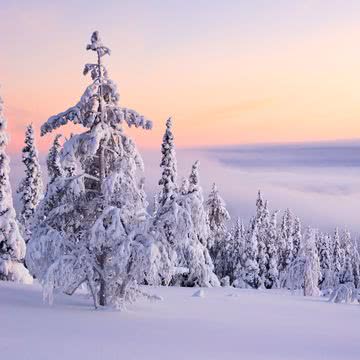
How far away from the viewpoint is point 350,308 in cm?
2505

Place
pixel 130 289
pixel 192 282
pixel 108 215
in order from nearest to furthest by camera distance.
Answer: pixel 108 215 < pixel 130 289 < pixel 192 282

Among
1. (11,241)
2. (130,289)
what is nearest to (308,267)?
(11,241)

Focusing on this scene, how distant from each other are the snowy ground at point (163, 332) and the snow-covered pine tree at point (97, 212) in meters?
1.12

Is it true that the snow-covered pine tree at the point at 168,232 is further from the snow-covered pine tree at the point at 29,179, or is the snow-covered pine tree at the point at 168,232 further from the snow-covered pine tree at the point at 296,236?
the snow-covered pine tree at the point at 296,236

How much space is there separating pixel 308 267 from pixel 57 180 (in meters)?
36.9

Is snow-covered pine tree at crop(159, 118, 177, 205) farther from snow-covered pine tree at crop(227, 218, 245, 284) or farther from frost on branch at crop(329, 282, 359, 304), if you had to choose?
snow-covered pine tree at crop(227, 218, 245, 284)

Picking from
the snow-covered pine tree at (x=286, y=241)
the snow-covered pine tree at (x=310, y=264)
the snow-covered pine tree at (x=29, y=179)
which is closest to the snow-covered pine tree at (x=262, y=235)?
the snow-covered pine tree at (x=286, y=241)

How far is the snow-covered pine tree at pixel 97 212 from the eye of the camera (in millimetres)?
16562

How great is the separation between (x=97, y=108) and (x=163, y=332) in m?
8.75

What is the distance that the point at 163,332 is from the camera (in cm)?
1398

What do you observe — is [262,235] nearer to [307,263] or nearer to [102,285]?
[307,263]

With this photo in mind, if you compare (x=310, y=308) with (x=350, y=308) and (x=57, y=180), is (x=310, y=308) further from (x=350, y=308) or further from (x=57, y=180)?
(x=57, y=180)

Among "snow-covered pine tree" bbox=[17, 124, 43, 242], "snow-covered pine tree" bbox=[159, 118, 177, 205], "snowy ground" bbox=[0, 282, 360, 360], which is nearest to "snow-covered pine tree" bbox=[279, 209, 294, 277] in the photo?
"snow-covered pine tree" bbox=[159, 118, 177, 205]

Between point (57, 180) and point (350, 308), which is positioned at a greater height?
point (57, 180)
